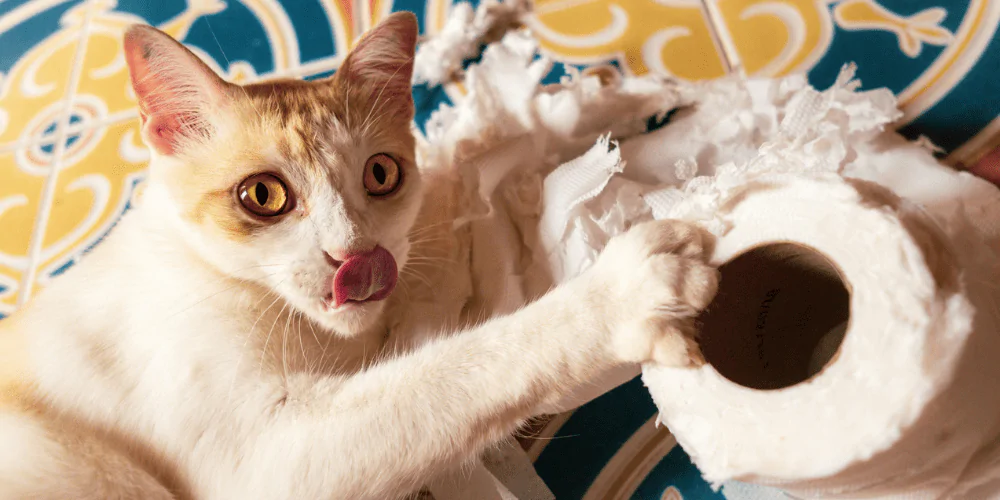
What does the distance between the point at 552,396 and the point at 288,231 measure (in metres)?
0.31

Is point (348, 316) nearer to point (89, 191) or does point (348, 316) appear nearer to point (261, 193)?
point (261, 193)

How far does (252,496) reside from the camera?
0.60 m

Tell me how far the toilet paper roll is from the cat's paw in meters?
0.02

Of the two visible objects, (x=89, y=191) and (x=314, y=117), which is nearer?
(x=314, y=117)

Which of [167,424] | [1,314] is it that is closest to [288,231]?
[167,424]

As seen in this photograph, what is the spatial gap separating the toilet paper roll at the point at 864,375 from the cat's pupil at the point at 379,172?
372mm

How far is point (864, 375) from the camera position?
0.43 m

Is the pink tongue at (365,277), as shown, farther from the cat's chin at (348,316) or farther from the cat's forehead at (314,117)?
the cat's forehead at (314,117)

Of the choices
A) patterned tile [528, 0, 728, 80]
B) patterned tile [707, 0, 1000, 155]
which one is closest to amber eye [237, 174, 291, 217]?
patterned tile [528, 0, 728, 80]

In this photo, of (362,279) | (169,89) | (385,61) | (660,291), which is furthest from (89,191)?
(660,291)

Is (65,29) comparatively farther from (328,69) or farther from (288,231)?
(288,231)

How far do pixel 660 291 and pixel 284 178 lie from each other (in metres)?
0.40

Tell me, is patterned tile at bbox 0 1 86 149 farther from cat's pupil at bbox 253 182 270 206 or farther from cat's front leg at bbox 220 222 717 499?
cat's front leg at bbox 220 222 717 499

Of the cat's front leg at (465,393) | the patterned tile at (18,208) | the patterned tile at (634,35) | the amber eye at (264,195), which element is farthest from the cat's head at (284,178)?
the patterned tile at (18,208)
